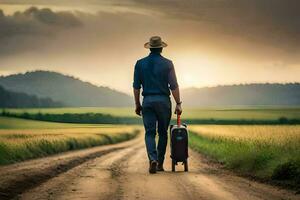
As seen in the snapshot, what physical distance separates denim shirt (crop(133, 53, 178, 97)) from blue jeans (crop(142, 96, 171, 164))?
6.5 inches

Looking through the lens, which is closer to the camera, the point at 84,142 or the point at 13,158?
the point at 13,158

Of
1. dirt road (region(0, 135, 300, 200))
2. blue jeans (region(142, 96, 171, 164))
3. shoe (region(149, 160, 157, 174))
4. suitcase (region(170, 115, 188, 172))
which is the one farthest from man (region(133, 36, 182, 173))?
dirt road (region(0, 135, 300, 200))

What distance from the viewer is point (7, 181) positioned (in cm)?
1312

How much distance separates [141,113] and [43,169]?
276 centimetres

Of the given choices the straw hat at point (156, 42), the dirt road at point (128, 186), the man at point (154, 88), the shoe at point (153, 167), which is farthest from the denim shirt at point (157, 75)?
the dirt road at point (128, 186)

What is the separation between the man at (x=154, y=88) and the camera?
50.5 ft

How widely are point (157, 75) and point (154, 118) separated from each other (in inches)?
38.7

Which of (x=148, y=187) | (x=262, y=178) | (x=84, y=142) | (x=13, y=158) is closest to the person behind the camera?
(x=148, y=187)

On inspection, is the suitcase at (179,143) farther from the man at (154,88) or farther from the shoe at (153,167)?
the shoe at (153,167)

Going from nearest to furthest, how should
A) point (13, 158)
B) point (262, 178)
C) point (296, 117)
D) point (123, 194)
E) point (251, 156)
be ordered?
point (123, 194) < point (262, 178) < point (251, 156) < point (13, 158) < point (296, 117)

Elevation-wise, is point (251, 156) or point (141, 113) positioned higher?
point (141, 113)

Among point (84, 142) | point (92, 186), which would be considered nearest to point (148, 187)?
point (92, 186)

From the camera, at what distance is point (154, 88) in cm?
1541

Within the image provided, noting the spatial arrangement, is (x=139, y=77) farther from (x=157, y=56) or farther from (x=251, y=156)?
(x=251, y=156)
